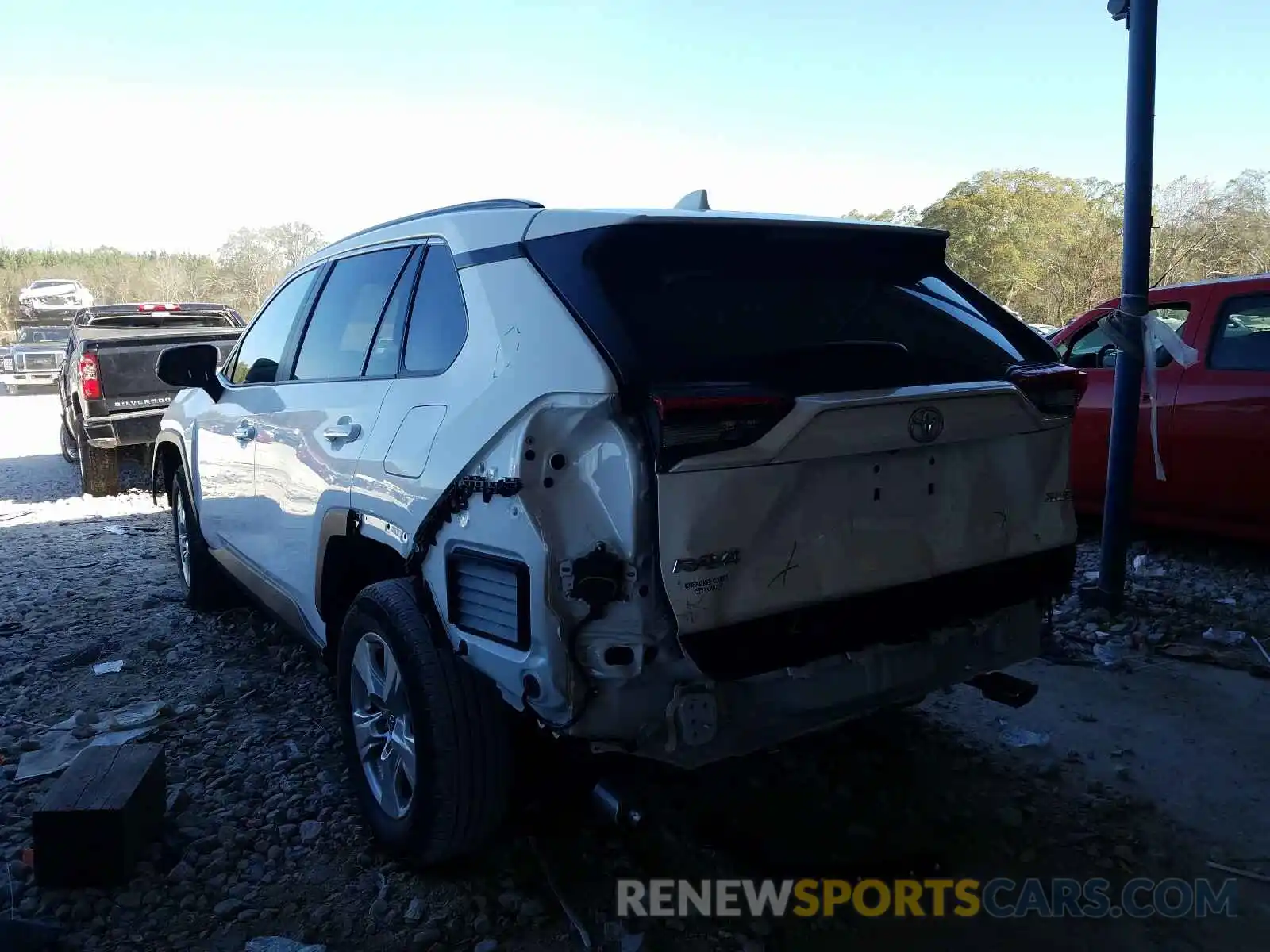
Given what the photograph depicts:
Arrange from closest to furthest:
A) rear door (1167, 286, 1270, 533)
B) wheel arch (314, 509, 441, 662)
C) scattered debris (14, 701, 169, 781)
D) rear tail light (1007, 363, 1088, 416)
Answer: rear tail light (1007, 363, 1088, 416)
wheel arch (314, 509, 441, 662)
scattered debris (14, 701, 169, 781)
rear door (1167, 286, 1270, 533)

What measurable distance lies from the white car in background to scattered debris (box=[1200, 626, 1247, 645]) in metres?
33.7

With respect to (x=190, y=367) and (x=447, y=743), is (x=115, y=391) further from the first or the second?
(x=447, y=743)

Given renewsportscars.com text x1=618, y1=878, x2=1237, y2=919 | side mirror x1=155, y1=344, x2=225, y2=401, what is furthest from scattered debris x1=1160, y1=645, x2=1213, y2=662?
side mirror x1=155, y1=344, x2=225, y2=401

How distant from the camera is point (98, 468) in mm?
8898

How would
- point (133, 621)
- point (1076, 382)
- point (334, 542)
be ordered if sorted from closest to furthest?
point (1076, 382) < point (334, 542) < point (133, 621)

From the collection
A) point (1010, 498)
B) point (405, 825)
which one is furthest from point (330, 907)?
point (1010, 498)

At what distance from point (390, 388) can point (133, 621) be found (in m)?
3.30

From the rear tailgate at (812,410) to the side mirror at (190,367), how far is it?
8.24 ft

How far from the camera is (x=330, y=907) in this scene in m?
2.62

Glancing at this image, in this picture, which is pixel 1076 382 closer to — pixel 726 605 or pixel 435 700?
pixel 726 605

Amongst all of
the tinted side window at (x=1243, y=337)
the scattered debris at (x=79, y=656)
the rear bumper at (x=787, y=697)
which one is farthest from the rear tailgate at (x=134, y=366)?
the tinted side window at (x=1243, y=337)

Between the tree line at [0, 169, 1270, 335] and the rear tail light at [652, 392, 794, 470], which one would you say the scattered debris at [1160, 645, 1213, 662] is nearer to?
the rear tail light at [652, 392, 794, 470]

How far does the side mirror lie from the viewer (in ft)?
13.6

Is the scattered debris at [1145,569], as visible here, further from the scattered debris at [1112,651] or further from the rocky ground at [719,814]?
the scattered debris at [1112,651]
